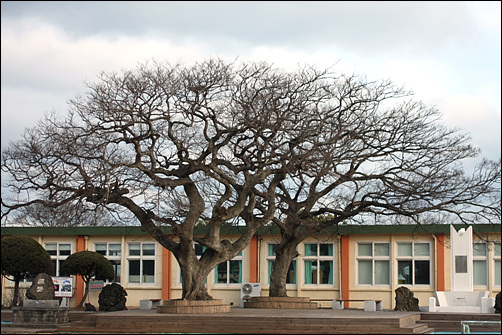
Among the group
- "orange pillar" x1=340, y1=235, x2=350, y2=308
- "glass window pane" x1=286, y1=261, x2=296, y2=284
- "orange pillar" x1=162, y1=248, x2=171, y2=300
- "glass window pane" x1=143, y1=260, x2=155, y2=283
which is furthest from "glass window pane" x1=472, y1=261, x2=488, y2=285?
"glass window pane" x1=143, y1=260, x2=155, y2=283

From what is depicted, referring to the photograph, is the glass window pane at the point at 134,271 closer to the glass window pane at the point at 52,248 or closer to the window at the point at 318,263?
the glass window pane at the point at 52,248

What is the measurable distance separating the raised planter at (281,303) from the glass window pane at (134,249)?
9.01 metres

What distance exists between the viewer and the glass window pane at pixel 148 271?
3369cm

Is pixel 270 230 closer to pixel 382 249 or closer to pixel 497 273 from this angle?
pixel 382 249

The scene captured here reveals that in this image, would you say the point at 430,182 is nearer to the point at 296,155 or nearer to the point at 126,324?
the point at 296,155

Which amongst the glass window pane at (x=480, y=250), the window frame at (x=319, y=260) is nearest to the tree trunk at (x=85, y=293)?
the window frame at (x=319, y=260)

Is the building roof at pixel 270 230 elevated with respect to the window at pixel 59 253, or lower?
elevated

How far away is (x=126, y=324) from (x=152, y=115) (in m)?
6.22

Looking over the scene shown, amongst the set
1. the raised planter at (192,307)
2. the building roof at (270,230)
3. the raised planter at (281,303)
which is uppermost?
the building roof at (270,230)

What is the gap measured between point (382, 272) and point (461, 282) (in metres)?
6.69

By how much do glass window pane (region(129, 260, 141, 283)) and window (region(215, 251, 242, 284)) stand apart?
12.1ft

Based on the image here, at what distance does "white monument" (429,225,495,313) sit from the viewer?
25094 millimetres

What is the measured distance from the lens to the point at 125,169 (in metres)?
22.1

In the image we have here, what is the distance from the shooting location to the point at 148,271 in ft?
111
